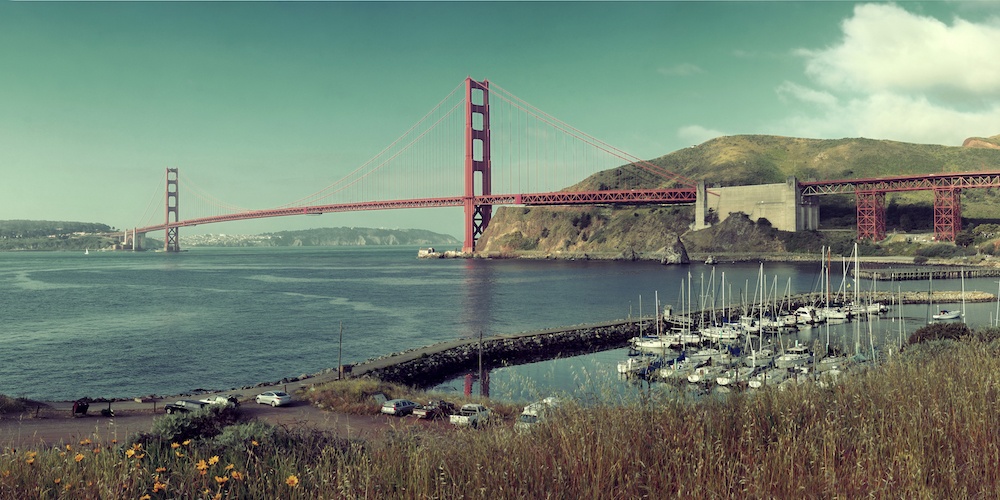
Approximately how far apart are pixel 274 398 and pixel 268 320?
32.5 metres

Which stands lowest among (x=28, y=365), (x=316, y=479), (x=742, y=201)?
(x=28, y=365)

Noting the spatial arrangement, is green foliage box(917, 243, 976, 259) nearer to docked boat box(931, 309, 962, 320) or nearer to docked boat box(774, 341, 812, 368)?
docked boat box(931, 309, 962, 320)

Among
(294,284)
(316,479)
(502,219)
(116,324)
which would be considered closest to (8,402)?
(316,479)

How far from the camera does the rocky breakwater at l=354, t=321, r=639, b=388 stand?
33.7 m

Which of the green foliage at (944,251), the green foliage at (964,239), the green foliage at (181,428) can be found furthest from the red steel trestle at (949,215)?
the green foliage at (181,428)

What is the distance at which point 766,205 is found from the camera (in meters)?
128

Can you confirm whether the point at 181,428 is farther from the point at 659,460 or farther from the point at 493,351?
the point at 493,351

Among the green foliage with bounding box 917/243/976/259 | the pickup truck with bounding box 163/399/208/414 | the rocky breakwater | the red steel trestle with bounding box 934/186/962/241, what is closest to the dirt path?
the pickup truck with bounding box 163/399/208/414

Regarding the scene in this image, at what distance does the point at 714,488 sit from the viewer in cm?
433

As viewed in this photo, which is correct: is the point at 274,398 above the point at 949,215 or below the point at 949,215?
below

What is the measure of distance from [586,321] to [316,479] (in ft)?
162

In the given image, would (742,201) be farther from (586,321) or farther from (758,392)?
(758,392)

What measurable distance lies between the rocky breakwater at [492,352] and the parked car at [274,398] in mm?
6314

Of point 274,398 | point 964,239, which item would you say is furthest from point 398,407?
point 964,239
